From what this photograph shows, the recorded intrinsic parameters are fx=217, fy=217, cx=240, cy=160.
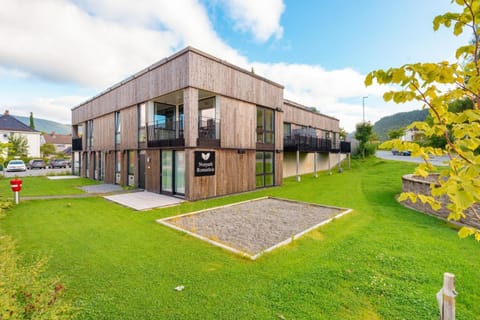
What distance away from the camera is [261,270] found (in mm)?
3770

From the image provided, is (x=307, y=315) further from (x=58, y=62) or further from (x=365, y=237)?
(x=58, y=62)

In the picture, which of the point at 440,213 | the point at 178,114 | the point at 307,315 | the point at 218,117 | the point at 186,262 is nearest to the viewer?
the point at 307,315

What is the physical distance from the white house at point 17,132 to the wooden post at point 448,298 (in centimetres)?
4857

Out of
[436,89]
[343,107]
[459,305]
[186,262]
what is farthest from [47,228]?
[343,107]

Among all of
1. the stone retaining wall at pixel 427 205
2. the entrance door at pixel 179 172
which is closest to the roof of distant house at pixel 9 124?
the entrance door at pixel 179 172

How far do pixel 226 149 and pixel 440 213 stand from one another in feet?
27.7

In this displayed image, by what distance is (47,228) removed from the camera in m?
5.84

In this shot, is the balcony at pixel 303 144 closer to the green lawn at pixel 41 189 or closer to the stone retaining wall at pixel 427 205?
the stone retaining wall at pixel 427 205

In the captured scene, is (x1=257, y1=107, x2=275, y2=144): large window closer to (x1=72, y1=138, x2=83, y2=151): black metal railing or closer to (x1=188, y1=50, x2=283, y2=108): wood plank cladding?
(x1=188, y1=50, x2=283, y2=108): wood plank cladding

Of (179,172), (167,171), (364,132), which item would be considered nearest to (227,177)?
(179,172)

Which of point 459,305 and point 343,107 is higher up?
point 343,107

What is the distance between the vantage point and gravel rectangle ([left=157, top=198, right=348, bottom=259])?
5055mm

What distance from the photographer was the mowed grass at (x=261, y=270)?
283 centimetres

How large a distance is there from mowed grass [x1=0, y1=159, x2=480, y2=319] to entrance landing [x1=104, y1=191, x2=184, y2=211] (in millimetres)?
1995
